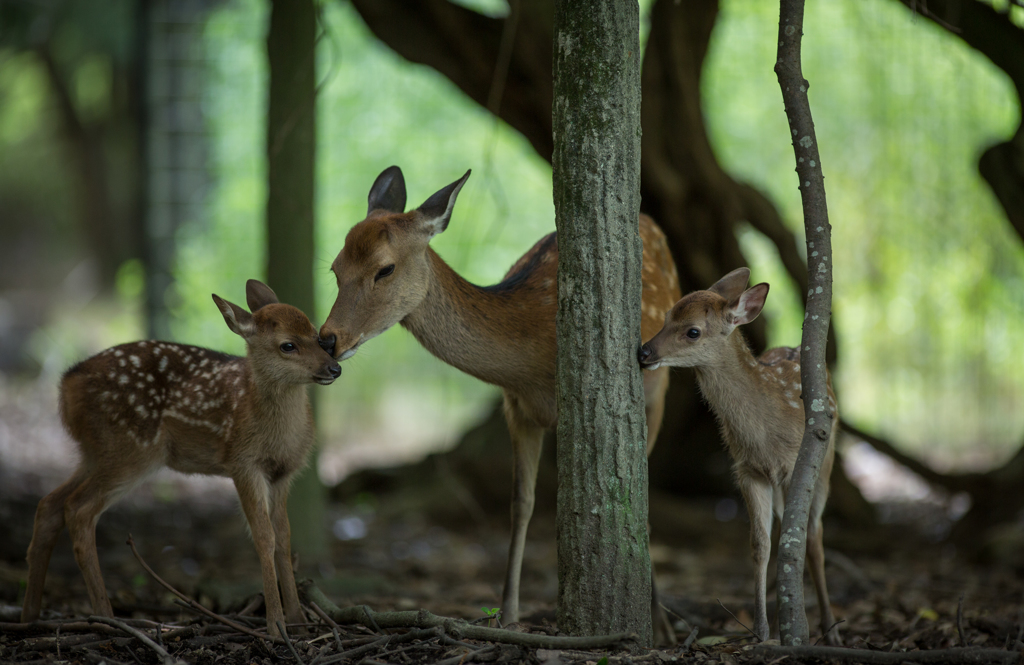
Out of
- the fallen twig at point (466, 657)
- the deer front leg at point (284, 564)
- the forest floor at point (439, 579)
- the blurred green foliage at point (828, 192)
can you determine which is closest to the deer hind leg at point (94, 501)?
the forest floor at point (439, 579)

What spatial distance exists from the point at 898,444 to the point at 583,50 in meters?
5.72

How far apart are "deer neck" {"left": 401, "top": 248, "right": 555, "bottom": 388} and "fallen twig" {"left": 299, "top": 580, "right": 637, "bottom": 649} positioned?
107 cm

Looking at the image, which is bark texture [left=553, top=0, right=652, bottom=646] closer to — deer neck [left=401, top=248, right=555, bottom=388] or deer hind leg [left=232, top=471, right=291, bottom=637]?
deer neck [left=401, top=248, right=555, bottom=388]

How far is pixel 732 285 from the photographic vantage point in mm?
3924

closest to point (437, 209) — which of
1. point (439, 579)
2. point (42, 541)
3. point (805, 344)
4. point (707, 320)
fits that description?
point (707, 320)

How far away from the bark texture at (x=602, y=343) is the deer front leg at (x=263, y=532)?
106 cm

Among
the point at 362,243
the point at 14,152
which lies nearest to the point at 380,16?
the point at 362,243

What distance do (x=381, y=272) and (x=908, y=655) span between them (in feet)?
7.55

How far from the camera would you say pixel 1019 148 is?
5.79m

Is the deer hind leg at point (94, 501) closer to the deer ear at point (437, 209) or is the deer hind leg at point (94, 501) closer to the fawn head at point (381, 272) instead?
the fawn head at point (381, 272)

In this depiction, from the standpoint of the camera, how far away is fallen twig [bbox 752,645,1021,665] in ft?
9.91

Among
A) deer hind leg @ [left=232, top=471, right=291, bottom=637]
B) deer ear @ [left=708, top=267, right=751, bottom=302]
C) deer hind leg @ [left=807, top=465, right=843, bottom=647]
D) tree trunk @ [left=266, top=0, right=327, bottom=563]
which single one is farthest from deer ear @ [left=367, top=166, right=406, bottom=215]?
deer hind leg @ [left=807, top=465, right=843, bottom=647]

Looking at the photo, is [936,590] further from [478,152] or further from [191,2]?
[191,2]

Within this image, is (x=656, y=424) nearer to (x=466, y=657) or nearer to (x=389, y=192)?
(x=389, y=192)
